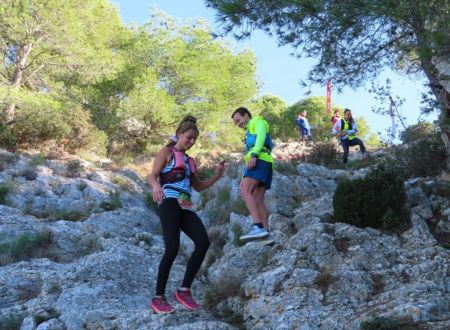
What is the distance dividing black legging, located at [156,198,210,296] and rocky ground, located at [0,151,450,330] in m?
0.61

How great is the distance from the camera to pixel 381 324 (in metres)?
4.02

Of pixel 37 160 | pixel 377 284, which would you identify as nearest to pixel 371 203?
pixel 377 284

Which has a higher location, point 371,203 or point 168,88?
point 168,88

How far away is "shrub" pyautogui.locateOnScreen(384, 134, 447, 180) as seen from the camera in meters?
9.87

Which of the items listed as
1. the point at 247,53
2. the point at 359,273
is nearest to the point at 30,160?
the point at 359,273

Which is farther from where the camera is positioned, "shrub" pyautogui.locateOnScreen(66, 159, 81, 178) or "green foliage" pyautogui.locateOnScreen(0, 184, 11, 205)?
"shrub" pyautogui.locateOnScreen(66, 159, 81, 178)

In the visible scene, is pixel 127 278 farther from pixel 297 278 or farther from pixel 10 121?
pixel 10 121

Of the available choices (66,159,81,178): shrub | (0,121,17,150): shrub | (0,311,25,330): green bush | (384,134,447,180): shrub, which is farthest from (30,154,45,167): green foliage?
(384,134,447,180): shrub

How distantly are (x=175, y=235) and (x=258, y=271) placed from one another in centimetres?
210

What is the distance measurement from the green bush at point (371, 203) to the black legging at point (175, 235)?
3269mm

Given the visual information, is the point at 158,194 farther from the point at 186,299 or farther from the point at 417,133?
the point at 417,133

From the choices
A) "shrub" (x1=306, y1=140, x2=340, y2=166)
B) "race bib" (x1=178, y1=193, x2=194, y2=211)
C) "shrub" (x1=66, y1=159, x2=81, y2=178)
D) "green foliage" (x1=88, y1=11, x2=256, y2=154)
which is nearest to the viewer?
"race bib" (x1=178, y1=193, x2=194, y2=211)

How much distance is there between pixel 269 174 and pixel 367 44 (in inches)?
103

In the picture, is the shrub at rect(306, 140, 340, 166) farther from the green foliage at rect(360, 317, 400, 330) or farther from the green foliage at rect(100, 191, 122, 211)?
the green foliage at rect(360, 317, 400, 330)
